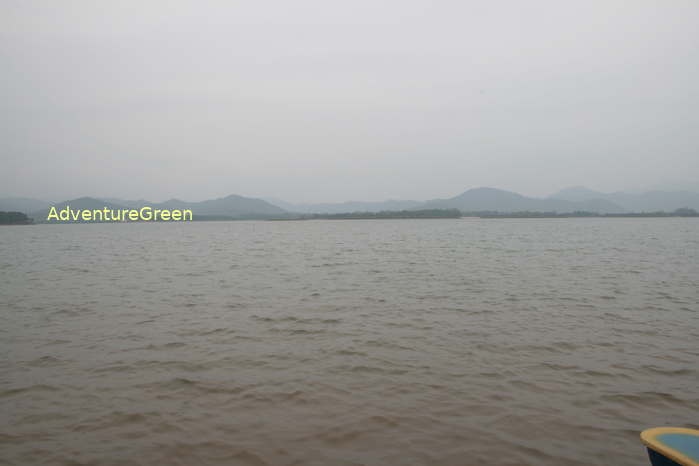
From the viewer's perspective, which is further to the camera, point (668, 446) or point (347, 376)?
point (347, 376)

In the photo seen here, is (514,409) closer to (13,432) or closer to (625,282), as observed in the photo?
(13,432)

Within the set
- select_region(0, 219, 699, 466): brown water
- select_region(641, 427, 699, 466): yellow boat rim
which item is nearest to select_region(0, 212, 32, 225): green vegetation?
select_region(0, 219, 699, 466): brown water

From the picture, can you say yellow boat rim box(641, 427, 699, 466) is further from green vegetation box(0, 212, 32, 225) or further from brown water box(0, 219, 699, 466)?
green vegetation box(0, 212, 32, 225)

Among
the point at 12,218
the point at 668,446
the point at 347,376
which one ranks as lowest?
the point at 347,376

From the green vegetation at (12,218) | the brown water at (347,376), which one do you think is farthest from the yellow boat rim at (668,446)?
the green vegetation at (12,218)

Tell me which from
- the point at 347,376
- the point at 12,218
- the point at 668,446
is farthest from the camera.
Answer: the point at 12,218

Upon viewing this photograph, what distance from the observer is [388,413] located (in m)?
7.31

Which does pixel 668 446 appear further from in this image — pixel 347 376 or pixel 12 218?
pixel 12 218

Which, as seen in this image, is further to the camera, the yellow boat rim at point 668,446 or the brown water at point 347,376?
the brown water at point 347,376

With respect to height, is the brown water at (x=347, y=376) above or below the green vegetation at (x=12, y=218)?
below

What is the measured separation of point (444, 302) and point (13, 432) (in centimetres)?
1404

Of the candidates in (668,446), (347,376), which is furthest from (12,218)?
(668,446)

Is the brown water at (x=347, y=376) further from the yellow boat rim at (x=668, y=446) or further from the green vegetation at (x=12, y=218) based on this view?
the green vegetation at (x=12, y=218)

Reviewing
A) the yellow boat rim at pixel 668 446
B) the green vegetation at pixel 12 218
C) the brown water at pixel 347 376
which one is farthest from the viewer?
the green vegetation at pixel 12 218
